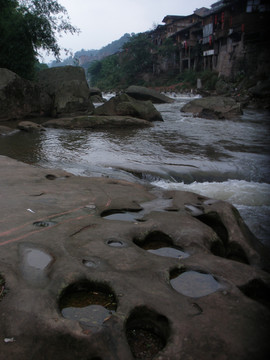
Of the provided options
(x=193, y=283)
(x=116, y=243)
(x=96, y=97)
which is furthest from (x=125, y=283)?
(x=96, y=97)

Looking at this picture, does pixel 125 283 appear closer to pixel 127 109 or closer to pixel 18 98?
pixel 127 109

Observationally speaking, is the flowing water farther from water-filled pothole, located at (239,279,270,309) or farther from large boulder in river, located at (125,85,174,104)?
large boulder in river, located at (125,85,174,104)

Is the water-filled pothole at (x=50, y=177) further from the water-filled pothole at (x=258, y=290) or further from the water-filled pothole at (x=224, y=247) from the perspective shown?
the water-filled pothole at (x=258, y=290)

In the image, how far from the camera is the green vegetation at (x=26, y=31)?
15.1 metres

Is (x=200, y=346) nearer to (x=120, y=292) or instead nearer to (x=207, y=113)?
(x=120, y=292)

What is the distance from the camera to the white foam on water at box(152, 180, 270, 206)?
5277mm

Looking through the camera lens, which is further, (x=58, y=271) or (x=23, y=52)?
(x=23, y=52)

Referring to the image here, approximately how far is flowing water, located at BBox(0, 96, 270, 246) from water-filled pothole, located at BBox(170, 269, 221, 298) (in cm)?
190

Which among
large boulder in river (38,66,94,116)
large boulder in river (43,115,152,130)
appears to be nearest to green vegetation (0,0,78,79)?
large boulder in river (38,66,94,116)

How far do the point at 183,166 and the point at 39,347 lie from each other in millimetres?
5572

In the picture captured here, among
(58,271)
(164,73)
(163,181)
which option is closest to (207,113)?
(163,181)

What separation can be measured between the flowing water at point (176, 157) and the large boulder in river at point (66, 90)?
3491 millimetres

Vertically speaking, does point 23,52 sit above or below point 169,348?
above

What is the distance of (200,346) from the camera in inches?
67.6
